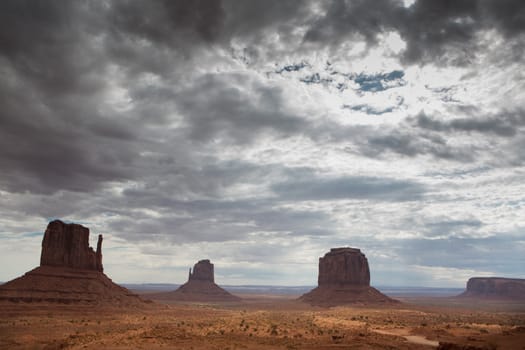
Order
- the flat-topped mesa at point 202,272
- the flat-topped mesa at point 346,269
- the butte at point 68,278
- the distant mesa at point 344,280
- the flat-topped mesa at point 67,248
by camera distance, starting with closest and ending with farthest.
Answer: the butte at point 68,278 → the flat-topped mesa at point 67,248 → the distant mesa at point 344,280 → the flat-topped mesa at point 346,269 → the flat-topped mesa at point 202,272

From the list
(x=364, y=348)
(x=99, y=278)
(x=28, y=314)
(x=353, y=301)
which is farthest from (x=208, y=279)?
(x=364, y=348)

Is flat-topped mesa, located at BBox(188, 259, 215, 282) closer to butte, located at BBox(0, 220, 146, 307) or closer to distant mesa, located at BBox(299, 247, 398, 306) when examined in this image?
distant mesa, located at BBox(299, 247, 398, 306)

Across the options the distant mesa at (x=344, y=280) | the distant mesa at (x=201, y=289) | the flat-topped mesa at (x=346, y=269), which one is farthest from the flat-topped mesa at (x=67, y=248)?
the flat-topped mesa at (x=346, y=269)

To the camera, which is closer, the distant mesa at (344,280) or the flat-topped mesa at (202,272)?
the distant mesa at (344,280)

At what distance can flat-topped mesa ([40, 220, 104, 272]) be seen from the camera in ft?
295

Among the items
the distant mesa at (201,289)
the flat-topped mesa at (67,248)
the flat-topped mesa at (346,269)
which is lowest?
the distant mesa at (201,289)

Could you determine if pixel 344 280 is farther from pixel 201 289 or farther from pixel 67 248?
pixel 67 248

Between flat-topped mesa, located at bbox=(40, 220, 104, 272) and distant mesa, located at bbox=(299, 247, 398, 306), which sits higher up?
flat-topped mesa, located at bbox=(40, 220, 104, 272)

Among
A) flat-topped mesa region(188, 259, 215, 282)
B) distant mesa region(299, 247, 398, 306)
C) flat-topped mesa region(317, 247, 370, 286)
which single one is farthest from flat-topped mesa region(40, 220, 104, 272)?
flat-topped mesa region(188, 259, 215, 282)

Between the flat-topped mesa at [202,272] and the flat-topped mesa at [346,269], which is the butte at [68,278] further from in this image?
the flat-topped mesa at [202,272]

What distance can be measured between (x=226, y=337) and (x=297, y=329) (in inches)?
471

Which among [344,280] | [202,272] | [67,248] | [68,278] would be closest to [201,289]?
[202,272]

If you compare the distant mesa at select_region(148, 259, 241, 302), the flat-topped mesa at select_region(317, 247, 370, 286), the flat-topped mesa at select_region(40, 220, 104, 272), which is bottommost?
the distant mesa at select_region(148, 259, 241, 302)

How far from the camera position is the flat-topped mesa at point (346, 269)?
141125 mm
